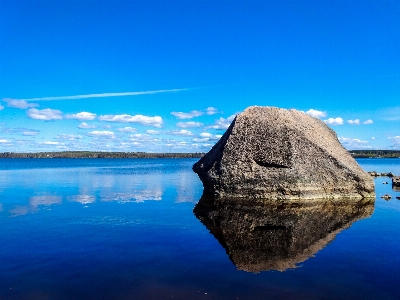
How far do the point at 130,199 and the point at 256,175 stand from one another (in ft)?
31.3

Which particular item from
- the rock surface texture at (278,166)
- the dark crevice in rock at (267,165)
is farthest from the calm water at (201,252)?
the dark crevice in rock at (267,165)

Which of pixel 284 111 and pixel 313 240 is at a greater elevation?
pixel 284 111

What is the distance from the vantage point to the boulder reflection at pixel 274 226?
41.9ft

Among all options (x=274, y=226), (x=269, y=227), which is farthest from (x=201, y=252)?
(x=274, y=226)

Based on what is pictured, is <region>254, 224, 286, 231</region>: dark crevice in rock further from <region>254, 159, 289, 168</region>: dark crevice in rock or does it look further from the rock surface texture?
<region>254, 159, 289, 168</region>: dark crevice in rock

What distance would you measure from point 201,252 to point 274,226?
544cm

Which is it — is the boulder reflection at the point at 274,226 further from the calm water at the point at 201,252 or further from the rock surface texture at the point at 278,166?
the rock surface texture at the point at 278,166

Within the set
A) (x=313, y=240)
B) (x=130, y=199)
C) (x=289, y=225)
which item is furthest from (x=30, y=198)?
(x=313, y=240)

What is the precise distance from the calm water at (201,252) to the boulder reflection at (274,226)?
0.05 metres

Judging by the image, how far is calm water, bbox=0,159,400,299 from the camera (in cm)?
980

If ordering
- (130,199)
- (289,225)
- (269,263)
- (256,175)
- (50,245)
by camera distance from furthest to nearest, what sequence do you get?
(130,199)
(256,175)
(289,225)
(50,245)
(269,263)

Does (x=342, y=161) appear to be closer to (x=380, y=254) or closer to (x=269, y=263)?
(x=380, y=254)

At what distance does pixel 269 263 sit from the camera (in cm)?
1198

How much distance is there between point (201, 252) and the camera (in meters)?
13.2
